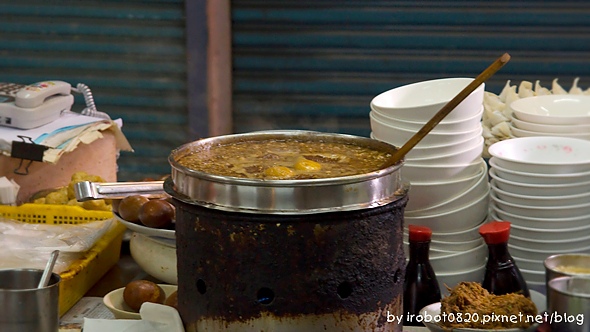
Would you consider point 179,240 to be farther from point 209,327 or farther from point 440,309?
point 440,309

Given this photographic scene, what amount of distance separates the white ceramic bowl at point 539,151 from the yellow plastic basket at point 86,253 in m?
1.23

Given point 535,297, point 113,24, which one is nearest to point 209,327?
point 535,297

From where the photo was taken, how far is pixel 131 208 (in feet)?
7.07

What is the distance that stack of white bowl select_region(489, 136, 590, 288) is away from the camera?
6.70ft

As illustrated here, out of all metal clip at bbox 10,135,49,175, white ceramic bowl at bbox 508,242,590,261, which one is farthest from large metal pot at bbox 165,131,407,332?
metal clip at bbox 10,135,49,175

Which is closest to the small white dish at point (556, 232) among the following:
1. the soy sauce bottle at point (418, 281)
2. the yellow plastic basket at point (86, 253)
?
the soy sauce bottle at point (418, 281)

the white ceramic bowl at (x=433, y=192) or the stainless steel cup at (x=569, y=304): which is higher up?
the white ceramic bowl at (x=433, y=192)

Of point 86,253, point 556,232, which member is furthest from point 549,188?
point 86,253

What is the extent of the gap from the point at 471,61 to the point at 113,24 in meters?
2.35

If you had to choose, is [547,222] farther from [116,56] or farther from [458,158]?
[116,56]

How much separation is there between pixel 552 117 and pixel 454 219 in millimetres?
540

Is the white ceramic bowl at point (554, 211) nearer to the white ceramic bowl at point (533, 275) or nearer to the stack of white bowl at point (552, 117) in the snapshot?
the white ceramic bowl at point (533, 275)

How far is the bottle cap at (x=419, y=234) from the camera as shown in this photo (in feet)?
6.26

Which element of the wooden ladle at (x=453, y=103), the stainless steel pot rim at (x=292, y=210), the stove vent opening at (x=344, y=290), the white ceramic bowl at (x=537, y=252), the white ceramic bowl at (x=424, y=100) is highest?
the wooden ladle at (x=453, y=103)
